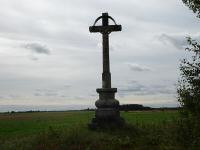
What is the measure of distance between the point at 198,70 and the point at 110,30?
30.6 ft

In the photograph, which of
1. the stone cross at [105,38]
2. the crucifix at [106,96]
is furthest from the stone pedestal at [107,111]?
the stone cross at [105,38]

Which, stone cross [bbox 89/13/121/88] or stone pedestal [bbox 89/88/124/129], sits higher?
stone cross [bbox 89/13/121/88]

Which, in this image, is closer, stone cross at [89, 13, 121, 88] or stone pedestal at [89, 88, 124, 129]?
stone pedestal at [89, 88, 124, 129]

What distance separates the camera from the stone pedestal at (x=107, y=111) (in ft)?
79.8

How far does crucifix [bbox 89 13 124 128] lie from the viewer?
24516 mm

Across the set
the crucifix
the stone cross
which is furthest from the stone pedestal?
the stone cross

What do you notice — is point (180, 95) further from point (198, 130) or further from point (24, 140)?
point (24, 140)

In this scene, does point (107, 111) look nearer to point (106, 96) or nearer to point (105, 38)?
point (106, 96)

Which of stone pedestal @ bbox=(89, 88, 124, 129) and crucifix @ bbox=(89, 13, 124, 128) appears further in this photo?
crucifix @ bbox=(89, 13, 124, 128)

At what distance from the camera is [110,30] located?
85.1ft

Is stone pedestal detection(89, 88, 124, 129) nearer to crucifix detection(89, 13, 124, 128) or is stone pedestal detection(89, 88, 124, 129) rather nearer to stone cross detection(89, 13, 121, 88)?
crucifix detection(89, 13, 124, 128)

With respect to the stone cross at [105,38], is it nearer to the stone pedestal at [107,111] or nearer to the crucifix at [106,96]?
the crucifix at [106,96]

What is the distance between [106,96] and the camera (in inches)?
987

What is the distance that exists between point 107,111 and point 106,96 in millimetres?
911
